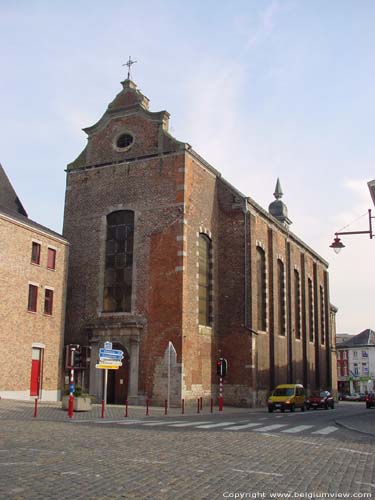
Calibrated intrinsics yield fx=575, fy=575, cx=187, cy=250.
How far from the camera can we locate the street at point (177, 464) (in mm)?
7105

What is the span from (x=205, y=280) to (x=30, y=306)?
383 inches

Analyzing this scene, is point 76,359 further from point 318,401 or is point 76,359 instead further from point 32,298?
point 318,401

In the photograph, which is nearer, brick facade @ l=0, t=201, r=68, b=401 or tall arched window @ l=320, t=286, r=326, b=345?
brick facade @ l=0, t=201, r=68, b=401

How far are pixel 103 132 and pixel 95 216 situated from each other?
16.8ft

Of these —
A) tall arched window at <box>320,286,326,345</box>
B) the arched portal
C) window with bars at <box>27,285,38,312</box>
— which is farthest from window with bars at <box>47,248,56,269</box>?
tall arched window at <box>320,286,326,345</box>

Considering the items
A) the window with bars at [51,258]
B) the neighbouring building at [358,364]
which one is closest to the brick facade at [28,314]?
the window with bars at [51,258]

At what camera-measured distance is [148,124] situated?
107 ft

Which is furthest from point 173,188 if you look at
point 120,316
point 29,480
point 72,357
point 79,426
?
point 29,480

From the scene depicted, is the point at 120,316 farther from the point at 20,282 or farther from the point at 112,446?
the point at 112,446

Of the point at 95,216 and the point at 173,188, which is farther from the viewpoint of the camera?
the point at 95,216

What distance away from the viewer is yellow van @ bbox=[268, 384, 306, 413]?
2952cm

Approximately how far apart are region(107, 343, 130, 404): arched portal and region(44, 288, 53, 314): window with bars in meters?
4.10

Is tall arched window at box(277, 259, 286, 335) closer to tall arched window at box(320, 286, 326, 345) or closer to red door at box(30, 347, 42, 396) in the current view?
tall arched window at box(320, 286, 326, 345)

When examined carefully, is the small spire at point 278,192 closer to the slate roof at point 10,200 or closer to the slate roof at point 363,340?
the slate roof at point 10,200
